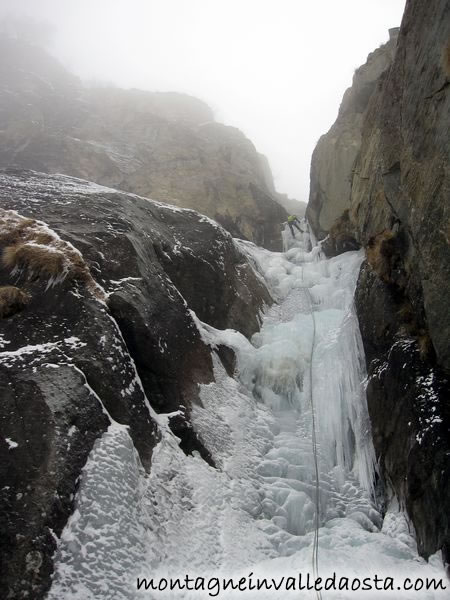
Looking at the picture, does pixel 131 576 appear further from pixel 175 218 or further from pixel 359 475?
pixel 175 218

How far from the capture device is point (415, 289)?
7.68m

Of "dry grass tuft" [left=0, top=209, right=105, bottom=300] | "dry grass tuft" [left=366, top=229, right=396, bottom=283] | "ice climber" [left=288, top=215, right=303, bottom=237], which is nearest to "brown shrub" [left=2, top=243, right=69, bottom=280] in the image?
"dry grass tuft" [left=0, top=209, right=105, bottom=300]

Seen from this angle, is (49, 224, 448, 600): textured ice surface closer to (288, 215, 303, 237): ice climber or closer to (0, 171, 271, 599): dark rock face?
(0, 171, 271, 599): dark rock face

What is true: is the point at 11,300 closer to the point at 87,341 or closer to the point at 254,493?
the point at 87,341

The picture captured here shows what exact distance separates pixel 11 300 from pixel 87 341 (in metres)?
1.53

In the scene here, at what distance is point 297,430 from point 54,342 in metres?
5.37

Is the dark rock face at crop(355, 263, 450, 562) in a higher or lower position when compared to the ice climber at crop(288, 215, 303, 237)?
lower

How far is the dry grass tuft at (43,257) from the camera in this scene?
25.8 ft

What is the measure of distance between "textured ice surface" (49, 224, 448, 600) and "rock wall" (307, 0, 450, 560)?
2.10 ft

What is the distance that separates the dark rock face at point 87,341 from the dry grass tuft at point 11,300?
0.31 feet

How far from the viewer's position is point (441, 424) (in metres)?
6.07

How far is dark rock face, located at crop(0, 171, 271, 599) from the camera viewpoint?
17.0 ft

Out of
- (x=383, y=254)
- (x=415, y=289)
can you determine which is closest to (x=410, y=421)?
(x=415, y=289)

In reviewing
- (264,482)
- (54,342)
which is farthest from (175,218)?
(264,482)
